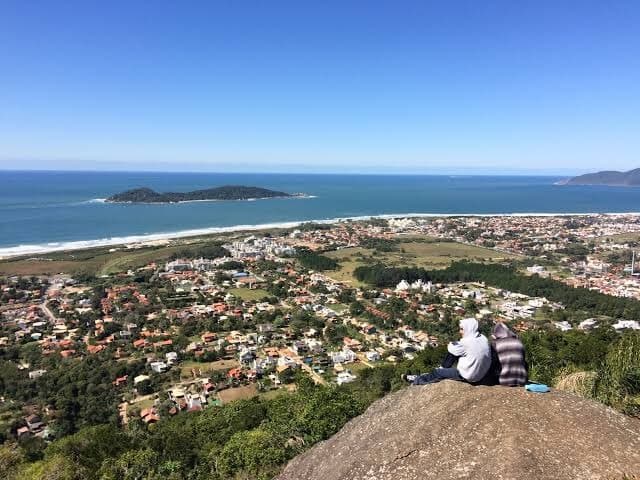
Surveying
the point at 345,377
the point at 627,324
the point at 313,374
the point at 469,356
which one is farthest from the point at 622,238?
the point at 469,356

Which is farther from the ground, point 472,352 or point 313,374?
point 472,352

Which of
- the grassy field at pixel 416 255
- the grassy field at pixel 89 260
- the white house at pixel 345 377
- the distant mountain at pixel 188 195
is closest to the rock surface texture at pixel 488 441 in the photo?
the white house at pixel 345 377

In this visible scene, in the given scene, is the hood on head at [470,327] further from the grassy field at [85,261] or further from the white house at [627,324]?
the grassy field at [85,261]

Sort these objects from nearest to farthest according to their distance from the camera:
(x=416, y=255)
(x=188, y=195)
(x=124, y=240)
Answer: (x=416, y=255), (x=124, y=240), (x=188, y=195)

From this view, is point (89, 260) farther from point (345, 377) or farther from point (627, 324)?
point (627, 324)

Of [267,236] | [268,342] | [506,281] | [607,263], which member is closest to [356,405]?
[268,342]

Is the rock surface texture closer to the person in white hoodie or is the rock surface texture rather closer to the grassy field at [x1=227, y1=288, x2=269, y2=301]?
the person in white hoodie
